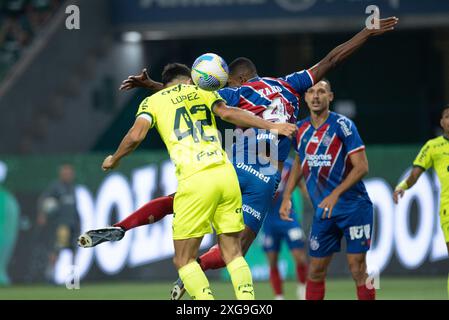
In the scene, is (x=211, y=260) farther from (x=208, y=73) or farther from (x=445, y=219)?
(x=445, y=219)

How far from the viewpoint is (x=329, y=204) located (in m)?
11.8

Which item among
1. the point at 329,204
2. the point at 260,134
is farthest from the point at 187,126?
the point at 329,204

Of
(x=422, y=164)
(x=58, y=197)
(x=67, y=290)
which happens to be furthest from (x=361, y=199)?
(x=58, y=197)

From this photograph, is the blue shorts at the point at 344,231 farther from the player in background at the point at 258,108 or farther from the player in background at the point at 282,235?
the player in background at the point at 282,235

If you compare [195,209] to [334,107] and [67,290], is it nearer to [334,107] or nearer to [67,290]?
[67,290]

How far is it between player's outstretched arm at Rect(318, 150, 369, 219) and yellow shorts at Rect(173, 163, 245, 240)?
185 centimetres

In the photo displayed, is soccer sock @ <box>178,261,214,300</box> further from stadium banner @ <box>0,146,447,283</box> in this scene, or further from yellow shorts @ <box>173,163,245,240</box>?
stadium banner @ <box>0,146,447,283</box>

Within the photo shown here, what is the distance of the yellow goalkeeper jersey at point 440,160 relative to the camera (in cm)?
1258

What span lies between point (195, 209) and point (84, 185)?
11644 mm

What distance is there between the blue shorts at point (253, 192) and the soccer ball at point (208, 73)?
1280 millimetres

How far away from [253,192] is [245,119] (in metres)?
1.55

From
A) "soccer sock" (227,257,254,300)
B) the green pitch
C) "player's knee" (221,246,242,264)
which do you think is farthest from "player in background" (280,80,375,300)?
the green pitch

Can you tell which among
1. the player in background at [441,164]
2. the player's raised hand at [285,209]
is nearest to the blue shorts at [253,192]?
the player's raised hand at [285,209]

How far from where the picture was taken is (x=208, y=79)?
10281 mm
